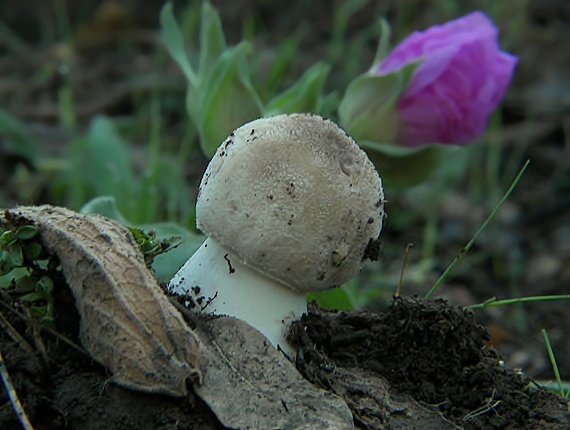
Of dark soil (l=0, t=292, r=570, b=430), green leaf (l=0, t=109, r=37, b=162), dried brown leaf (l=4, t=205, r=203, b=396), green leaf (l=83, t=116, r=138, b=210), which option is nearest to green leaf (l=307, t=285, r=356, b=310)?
dark soil (l=0, t=292, r=570, b=430)

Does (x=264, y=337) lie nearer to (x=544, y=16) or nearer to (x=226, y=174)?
(x=226, y=174)

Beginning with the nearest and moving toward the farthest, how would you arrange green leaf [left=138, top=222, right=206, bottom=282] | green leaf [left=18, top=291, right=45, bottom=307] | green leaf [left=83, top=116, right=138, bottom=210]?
green leaf [left=18, top=291, right=45, bottom=307]
green leaf [left=138, top=222, right=206, bottom=282]
green leaf [left=83, top=116, right=138, bottom=210]

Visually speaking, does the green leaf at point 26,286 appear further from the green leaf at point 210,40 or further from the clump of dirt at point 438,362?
the green leaf at point 210,40

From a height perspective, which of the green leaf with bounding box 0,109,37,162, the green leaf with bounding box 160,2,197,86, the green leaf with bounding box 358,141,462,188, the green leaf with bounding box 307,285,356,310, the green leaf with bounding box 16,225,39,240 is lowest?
the green leaf with bounding box 0,109,37,162

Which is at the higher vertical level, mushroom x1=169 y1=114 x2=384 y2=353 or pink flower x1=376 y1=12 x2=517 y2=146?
mushroom x1=169 y1=114 x2=384 y2=353

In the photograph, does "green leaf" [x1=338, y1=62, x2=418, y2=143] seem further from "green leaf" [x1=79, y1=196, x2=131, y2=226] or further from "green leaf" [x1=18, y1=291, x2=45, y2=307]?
"green leaf" [x1=18, y1=291, x2=45, y2=307]

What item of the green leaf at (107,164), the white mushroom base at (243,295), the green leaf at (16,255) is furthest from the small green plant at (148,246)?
the green leaf at (107,164)
